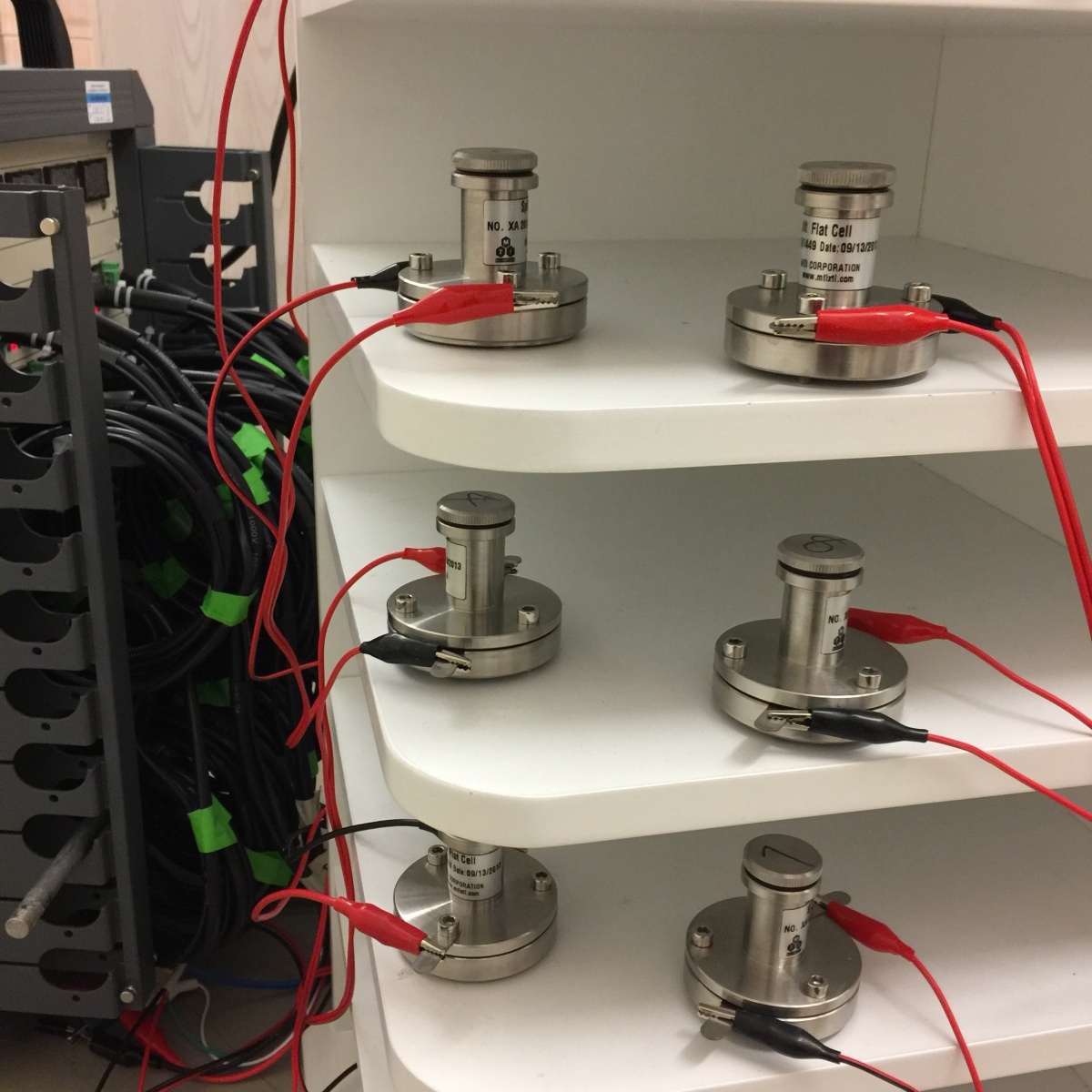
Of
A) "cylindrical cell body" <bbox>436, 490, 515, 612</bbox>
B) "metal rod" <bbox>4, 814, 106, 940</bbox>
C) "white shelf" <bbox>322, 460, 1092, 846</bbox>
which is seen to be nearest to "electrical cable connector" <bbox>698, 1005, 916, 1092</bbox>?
"white shelf" <bbox>322, 460, 1092, 846</bbox>

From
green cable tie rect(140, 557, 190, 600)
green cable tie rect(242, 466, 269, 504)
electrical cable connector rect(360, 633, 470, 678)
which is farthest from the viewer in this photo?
green cable tie rect(140, 557, 190, 600)

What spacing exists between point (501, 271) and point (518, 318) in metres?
0.05

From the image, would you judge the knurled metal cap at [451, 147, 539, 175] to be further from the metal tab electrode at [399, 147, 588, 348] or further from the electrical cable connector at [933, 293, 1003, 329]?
the electrical cable connector at [933, 293, 1003, 329]

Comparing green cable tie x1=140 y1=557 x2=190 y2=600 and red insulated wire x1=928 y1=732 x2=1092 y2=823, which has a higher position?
red insulated wire x1=928 y1=732 x2=1092 y2=823

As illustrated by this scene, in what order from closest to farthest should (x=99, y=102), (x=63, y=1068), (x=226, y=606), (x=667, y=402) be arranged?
(x=667, y=402), (x=226, y=606), (x=63, y=1068), (x=99, y=102)

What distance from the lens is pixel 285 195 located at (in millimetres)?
1680

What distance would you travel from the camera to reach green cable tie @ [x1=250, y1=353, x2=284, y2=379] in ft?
3.61

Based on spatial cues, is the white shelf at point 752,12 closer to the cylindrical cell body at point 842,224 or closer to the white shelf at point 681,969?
the cylindrical cell body at point 842,224

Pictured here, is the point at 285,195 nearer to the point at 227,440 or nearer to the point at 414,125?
the point at 227,440

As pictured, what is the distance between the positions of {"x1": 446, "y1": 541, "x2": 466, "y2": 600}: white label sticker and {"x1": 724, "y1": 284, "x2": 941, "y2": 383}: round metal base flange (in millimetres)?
165

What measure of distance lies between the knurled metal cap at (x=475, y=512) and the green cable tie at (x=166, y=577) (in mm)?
582

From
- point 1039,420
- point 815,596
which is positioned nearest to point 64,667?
point 815,596

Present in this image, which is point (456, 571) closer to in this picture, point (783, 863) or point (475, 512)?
point (475, 512)

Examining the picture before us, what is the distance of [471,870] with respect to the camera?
595 mm
